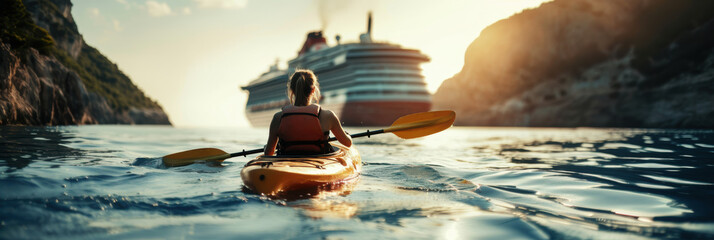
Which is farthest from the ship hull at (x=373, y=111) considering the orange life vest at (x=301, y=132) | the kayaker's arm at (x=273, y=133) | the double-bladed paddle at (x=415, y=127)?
the orange life vest at (x=301, y=132)

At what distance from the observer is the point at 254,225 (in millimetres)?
2908

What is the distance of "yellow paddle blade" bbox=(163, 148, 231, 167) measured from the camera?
6687 mm

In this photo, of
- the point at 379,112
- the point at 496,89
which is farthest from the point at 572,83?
the point at 379,112

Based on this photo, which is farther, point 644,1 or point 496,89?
point 496,89

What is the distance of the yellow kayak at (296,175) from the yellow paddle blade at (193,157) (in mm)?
2653

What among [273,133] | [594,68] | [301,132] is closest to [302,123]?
[301,132]

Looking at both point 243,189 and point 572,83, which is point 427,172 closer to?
point 243,189

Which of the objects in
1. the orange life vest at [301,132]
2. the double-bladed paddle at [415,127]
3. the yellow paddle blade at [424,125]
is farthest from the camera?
the yellow paddle blade at [424,125]

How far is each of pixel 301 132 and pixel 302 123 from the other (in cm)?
12

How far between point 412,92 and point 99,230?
145 feet

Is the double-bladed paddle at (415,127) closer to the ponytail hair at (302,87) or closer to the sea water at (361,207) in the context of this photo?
the sea water at (361,207)

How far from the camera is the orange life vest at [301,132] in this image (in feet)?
15.7

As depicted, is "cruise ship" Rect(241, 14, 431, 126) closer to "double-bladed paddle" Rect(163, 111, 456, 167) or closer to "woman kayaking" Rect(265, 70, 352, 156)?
"double-bladed paddle" Rect(163, 111, 456, 167)

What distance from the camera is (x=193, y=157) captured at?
7.02 m
